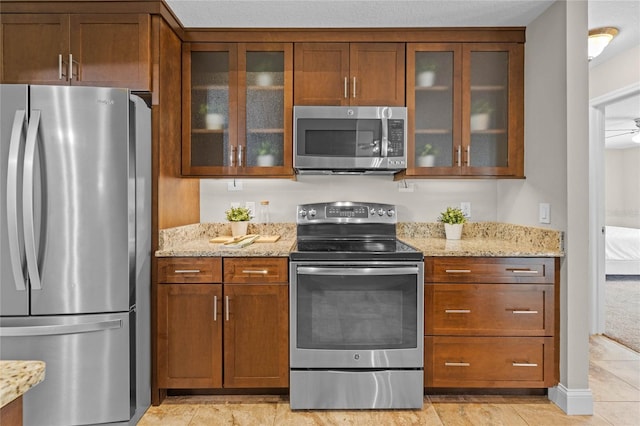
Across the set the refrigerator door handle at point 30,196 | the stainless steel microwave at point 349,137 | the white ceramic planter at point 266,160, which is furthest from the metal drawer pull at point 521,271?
the refrigerator door handle at point 30,196

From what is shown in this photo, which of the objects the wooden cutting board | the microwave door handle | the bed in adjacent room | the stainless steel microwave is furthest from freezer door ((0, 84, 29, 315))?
the bed in adjacent room

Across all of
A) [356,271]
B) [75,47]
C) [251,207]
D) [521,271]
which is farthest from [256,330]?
[75,47]

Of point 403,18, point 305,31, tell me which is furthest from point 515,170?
point 305,31

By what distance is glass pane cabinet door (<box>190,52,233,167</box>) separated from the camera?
2.70 meters

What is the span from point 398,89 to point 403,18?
434 millimetres

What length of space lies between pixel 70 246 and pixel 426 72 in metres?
2.38

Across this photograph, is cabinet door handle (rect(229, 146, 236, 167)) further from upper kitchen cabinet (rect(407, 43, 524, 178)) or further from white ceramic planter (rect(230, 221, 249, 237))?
upper kitchen cabinet (rect(407, 43, 524, 178))

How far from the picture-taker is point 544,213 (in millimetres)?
2480

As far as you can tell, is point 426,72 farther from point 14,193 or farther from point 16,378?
point 16,378

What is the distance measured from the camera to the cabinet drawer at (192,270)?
2.35m

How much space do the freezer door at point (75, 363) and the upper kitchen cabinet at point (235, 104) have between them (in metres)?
1.12

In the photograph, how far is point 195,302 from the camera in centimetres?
236

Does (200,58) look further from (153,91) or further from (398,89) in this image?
(398,89)

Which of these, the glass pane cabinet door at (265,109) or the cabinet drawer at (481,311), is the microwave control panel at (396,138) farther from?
→ the cabinet drawer at (481,311)
